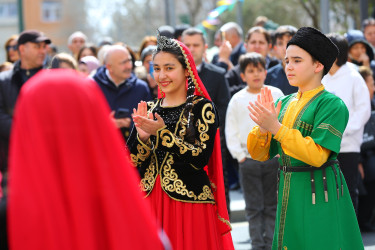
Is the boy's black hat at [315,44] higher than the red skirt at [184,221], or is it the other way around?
the boy's black hat at [315,44]

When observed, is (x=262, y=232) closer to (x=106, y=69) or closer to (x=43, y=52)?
(x=106, y=69)

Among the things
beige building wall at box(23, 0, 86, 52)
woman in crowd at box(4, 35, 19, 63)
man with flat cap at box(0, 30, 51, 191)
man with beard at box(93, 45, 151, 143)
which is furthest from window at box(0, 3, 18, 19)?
man with beard at box(93, 45, 151, 143)

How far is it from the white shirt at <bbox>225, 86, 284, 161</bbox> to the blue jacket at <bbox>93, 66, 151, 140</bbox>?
44.2 inches

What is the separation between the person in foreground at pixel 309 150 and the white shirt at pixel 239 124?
8.07ft

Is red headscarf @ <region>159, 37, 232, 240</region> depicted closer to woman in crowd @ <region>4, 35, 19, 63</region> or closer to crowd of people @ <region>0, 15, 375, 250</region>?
crowd of people @ <region>0, 15, 375, 250</region>

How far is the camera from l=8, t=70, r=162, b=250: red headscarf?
8.91ft

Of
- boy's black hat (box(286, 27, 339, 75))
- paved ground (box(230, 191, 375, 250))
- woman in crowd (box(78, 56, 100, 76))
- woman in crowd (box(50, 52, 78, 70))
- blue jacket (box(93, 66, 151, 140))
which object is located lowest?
paved ground (box(230, 191, 375, 250))

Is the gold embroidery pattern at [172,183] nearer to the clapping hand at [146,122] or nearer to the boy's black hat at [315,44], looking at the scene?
the clapping hand at [146,122]

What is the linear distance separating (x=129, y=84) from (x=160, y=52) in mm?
2815

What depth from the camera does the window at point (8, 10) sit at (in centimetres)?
6762

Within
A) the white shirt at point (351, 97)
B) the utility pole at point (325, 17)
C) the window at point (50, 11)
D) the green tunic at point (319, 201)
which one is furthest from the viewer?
the window at point (50, 11)

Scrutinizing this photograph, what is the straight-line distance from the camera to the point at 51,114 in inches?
108

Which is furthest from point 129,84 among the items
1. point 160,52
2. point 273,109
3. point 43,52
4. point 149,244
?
point 149,244

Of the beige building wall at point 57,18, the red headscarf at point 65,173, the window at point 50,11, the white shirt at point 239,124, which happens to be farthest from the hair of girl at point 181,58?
the window at point 50,11
